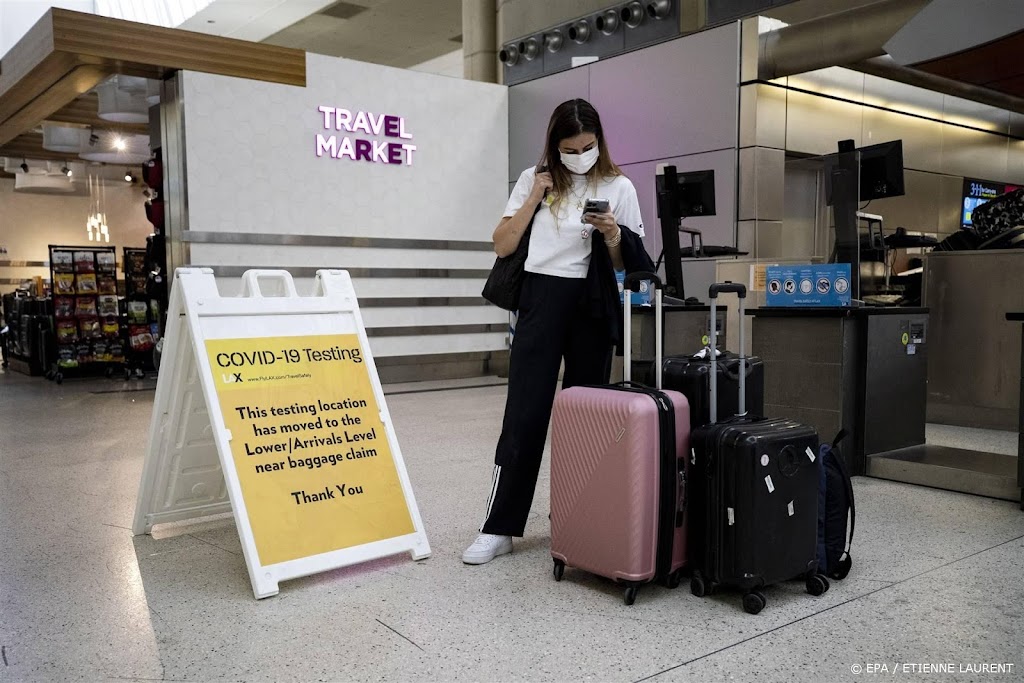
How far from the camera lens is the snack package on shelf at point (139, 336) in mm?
8562

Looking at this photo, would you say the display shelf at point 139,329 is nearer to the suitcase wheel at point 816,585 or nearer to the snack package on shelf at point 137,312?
the snack package on shelf at point 137,312

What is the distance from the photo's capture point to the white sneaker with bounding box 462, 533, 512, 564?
2.69 meters

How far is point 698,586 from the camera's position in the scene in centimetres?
238

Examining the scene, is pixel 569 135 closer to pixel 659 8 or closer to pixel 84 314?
pixel 659 8

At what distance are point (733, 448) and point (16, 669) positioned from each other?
183 cm

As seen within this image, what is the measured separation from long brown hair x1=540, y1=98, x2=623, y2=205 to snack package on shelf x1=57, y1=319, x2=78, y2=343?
306 inches

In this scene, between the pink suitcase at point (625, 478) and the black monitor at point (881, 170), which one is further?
the black monitor at point (881, 170)

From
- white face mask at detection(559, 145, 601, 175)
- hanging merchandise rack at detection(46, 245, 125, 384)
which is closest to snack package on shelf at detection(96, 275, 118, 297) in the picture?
hanging merchandise rack at detection(46, 245, 125, 384)

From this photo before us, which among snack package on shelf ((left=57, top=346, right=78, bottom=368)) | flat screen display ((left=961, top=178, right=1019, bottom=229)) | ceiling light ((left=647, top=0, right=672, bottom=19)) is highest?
ceiling light ((left=647, top=0, right=672, bottom=19))

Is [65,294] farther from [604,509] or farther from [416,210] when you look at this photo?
[604,509]

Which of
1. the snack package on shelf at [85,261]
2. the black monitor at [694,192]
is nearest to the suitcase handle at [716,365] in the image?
the black monitor at [694,192]

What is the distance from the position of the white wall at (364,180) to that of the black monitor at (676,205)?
10.6ft

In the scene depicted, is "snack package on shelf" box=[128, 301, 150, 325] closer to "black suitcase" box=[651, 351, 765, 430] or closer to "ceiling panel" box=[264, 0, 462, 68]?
"ceiling panel" box=[264, 0, 462, 68]

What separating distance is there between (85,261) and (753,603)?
8775 mm
